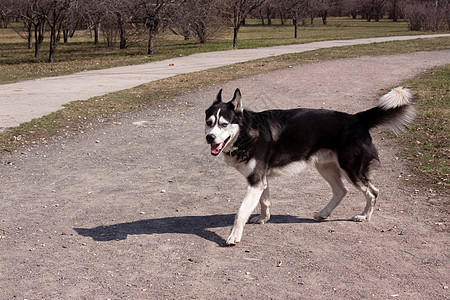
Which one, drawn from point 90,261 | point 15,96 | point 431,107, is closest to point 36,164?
point 90,261

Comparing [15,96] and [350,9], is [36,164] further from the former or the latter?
[350,9]

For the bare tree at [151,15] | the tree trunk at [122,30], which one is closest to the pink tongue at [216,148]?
the bare tree at [151,15]

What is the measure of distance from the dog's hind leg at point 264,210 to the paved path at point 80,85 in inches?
256

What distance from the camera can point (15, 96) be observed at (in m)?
14.4

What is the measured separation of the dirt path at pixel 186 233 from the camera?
14.5 ft

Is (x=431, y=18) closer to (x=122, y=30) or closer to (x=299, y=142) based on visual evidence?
(x=122, y=30)

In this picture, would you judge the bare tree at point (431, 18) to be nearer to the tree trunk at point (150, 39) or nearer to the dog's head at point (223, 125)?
the tree trunk at point (150, 39)

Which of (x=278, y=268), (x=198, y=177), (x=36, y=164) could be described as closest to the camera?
(x=278, y=268)

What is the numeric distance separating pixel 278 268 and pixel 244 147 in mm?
1260

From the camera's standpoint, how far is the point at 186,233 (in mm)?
5574

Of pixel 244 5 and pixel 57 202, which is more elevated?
pixel 244 5

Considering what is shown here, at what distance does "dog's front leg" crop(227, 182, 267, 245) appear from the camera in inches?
206

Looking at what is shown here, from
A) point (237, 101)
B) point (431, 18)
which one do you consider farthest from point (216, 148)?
point (431, 18)

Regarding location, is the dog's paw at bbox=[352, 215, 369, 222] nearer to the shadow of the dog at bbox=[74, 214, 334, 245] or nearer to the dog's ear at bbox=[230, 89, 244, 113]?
the shadow of the dog at bbox=[74, 214, 334, 245]
